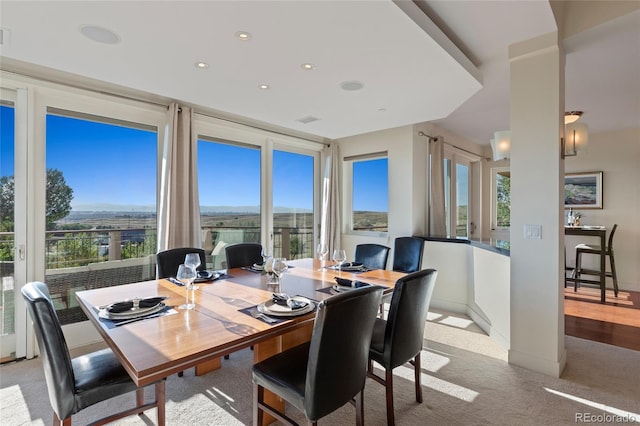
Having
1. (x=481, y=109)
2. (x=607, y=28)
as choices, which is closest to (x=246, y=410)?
(x=607, y=28)

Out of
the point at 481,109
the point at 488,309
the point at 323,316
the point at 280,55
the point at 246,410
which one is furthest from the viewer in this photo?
the point at 481,109

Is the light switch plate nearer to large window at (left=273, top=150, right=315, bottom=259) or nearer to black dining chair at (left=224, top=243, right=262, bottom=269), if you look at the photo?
black dining chair at (left=224, top=243, right=262, bottom=269)

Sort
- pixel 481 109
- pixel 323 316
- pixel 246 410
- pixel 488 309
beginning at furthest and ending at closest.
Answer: pixel 481 109
pixel 488 309
pixel 246 410
pixel 323 316

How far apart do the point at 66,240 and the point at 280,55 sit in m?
2.67

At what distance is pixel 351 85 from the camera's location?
2.87 metres

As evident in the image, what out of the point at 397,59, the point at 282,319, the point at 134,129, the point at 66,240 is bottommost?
the point at 282,319

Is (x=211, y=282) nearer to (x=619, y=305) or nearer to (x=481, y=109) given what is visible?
(x=481, y=109)

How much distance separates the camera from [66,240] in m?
3.06

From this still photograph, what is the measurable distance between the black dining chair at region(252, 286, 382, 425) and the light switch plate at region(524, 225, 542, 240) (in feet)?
5.79

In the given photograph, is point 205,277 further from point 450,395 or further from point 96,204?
point 450,395

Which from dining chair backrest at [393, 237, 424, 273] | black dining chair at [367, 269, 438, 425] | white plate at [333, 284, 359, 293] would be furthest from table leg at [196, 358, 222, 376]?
dining chair backrest at [393, 237, 424, 273]

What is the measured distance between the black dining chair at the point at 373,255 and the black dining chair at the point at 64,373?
2.32 metres

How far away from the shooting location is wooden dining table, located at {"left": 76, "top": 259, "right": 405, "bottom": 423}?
1271mm

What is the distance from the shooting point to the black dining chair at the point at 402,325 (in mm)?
1858
